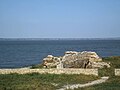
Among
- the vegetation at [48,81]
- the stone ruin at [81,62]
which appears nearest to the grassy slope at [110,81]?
the vegetation at [48,81]

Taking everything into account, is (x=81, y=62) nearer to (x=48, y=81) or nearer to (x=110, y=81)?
(x=110, y=81)

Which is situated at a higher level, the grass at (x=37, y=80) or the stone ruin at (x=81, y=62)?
the stone ruin at (x=81, y=62)

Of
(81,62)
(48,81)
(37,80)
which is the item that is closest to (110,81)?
(48,81)

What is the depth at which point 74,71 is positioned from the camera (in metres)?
40.8

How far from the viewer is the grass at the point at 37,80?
3120cm

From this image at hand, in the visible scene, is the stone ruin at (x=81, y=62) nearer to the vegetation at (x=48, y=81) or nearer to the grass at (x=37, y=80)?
the vegetation at (x=48, y=81)

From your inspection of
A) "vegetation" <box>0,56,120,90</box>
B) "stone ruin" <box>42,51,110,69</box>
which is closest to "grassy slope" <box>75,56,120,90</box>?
"vegetation" <box>0,56,120,90</box>

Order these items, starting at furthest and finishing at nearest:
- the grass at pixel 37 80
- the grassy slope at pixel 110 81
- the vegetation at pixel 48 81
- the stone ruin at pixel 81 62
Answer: the stone ruin at pixel 81 62, the grass at pixel 37 80, the vegetation at pixel 48 81, the grassy slope at pixel 110 81

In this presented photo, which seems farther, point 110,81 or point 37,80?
point 37,80

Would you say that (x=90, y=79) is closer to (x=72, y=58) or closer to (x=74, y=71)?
(x=74, y=71)

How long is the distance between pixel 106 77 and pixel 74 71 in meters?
4.20

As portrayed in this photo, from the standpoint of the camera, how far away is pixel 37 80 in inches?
1414

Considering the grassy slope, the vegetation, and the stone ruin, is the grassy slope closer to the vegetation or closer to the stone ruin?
the vegetation

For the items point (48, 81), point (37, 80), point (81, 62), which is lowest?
point (48, 81)
